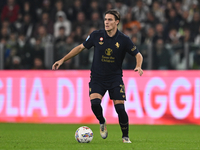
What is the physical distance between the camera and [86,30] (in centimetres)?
1334

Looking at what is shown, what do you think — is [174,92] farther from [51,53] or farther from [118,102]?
[118,102]

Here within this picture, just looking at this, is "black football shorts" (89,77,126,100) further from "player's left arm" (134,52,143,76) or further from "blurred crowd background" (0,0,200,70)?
"blurred crowd background" (0,0,200,70)

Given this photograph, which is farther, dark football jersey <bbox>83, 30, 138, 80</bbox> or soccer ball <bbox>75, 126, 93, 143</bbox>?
soccer ball <bbox>75, 126, 93, 143</bbox>

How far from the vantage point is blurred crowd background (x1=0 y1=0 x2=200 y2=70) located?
38.8 ft

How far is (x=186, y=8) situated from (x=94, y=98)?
8577 mm

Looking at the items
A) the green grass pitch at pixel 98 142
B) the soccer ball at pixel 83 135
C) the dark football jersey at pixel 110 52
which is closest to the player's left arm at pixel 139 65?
the dark football jersey at pixel 110 52

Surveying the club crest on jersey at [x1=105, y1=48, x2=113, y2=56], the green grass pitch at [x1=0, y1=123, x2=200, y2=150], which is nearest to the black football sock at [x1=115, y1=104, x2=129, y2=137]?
the green grass pitch at [x1=0, y1=123, x2=200, y2=150]

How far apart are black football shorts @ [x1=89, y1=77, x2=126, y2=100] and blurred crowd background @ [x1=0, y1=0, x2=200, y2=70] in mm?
5389

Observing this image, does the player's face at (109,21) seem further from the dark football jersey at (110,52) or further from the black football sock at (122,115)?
the black football sock at (122,115)

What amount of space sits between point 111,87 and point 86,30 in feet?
23.0

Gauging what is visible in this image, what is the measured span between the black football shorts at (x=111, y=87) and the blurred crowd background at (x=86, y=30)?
539 cm

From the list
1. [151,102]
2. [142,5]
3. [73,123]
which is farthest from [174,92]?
[142,5]

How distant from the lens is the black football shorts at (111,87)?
6465 millimetres

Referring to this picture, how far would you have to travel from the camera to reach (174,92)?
1176cm
